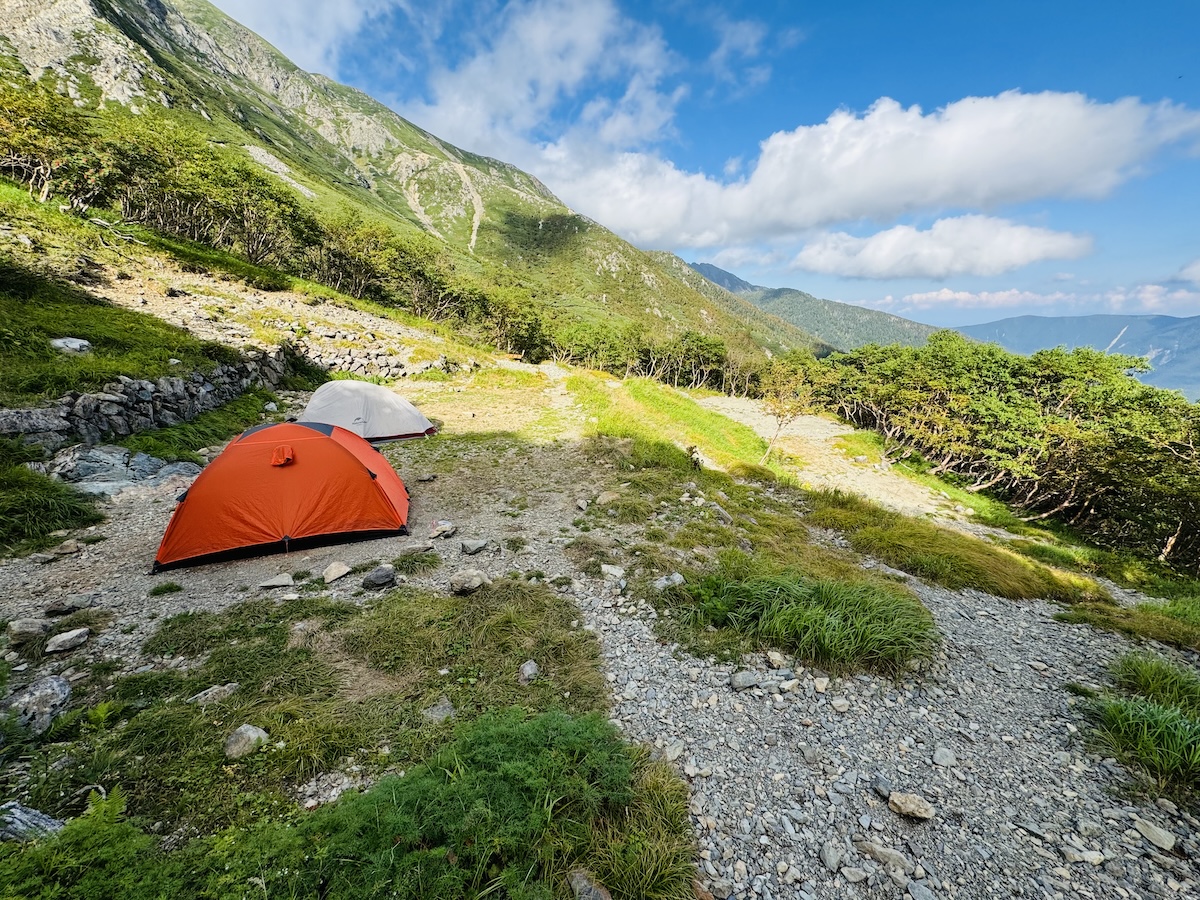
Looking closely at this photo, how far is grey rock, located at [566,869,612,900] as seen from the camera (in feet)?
10.7

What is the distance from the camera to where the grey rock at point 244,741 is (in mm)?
4289

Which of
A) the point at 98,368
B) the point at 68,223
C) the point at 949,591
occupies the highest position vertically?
the point at 68,223

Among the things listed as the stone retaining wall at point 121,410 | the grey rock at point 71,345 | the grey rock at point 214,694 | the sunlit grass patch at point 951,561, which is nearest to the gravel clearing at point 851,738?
the sunlit grass patch at point 951,561

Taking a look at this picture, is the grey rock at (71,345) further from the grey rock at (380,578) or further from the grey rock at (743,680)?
the grey rock at (743,680)

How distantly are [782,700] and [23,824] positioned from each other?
6.90 metres

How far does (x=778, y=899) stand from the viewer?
Result: 11.5 feet

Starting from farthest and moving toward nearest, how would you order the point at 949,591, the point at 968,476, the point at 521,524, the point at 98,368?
1. the point at 968,476
2. the point at 98,368
3. the point at 521,524
4. the point at 949,591

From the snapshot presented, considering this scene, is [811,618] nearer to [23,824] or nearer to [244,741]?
[244,741]

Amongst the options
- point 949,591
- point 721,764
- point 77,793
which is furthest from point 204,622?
point 949,591

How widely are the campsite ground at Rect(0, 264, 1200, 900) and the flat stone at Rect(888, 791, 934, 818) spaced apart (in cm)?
6

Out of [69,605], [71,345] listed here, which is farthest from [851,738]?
[71,345]

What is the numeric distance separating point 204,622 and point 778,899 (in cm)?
768

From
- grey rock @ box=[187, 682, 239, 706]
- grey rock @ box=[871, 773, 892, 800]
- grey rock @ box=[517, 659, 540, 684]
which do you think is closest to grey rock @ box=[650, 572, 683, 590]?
grey rock @ box=[517, 659, 540, 684]

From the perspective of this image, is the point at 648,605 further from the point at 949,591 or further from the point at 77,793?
the point at 949,591
